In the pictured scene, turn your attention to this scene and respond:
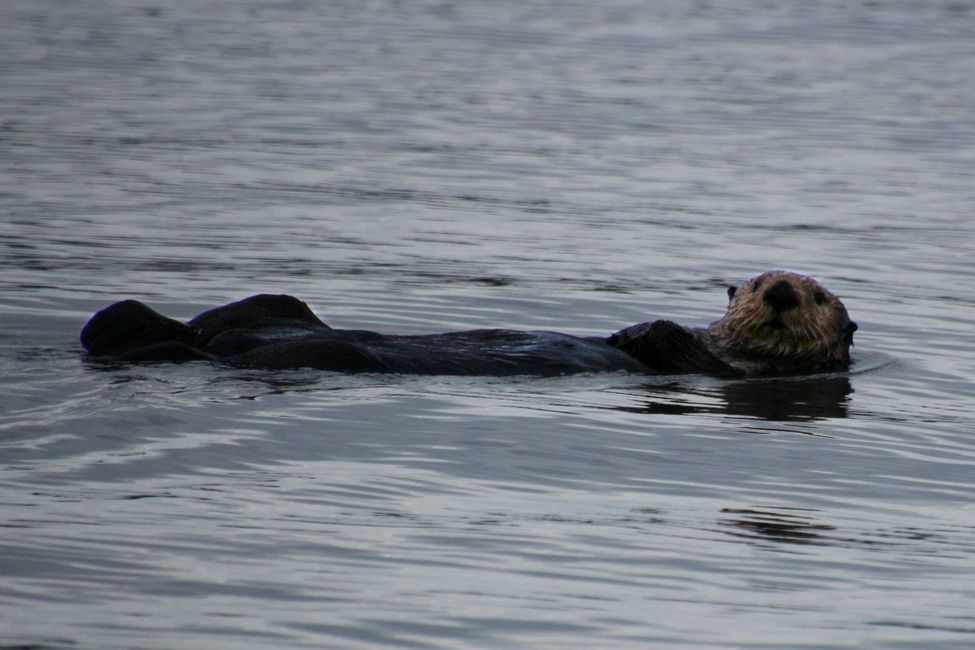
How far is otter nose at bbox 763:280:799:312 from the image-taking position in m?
7.71

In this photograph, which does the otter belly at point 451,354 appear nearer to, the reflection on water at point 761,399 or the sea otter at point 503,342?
the sea otter at point 503,342

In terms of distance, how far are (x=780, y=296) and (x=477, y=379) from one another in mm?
1670

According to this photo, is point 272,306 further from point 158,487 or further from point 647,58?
point 647,58

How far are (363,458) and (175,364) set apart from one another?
4.16ft

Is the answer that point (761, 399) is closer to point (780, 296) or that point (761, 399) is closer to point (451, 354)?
point (780, 296)

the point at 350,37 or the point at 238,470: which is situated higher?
the point at 350,37

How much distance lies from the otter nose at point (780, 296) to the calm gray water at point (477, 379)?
39 centimetres

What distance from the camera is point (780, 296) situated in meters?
7.72

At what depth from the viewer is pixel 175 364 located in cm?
646

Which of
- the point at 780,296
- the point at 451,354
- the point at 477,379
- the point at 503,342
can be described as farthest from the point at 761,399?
the point at 451,354

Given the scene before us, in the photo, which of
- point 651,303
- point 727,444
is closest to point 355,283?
point 651,303

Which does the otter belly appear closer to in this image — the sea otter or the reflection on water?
the sea otter

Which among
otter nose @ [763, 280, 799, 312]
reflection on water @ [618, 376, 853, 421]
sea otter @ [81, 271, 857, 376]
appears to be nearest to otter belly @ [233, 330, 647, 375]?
sea otter @ [81, 271, 857, 376]

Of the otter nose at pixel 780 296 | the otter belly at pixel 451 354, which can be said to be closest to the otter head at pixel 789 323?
the otter nose at pixel 780 296
